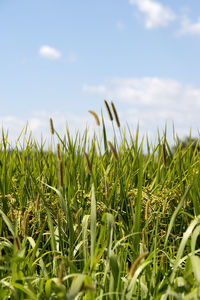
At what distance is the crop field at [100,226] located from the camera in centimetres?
169

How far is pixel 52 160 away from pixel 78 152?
0.92 feet

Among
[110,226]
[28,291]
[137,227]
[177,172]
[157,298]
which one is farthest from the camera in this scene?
[177,172]

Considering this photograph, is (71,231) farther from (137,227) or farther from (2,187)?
(2,187)

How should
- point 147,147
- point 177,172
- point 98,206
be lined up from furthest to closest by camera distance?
1. point 147,147
2. point 177,172
3. point 98,206

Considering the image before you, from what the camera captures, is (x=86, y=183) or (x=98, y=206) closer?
(x=98, y=206)

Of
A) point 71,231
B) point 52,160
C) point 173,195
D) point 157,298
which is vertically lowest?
point 157,298

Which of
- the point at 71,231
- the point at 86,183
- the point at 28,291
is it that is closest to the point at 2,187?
the point at 86,183

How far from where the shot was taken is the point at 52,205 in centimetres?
273

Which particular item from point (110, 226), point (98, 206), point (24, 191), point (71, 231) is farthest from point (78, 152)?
point (110, 226)

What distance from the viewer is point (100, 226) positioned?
8.84ft

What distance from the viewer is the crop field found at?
1.69m

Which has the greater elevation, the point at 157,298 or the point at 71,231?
the point at 71,231

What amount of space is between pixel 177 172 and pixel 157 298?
174 centimetres

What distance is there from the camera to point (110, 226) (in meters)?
1.73
